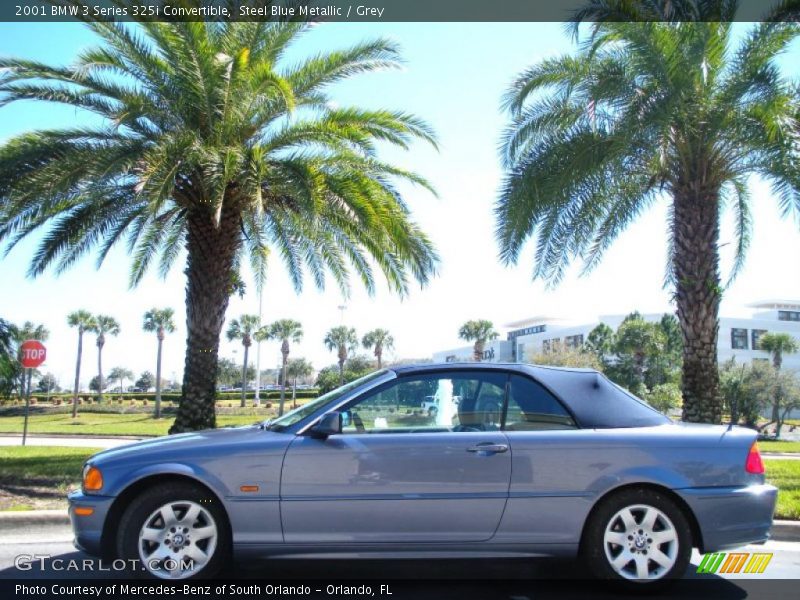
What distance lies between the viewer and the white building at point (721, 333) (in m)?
77.3

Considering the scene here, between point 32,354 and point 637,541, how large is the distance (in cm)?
1507

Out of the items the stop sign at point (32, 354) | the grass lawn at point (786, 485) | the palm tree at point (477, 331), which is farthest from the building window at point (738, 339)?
the stop sign at point (32, 354)

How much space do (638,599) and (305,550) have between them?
85.3 inches

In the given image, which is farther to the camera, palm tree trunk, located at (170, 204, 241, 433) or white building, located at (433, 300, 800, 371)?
white building, located at (433, 300, 800, 371)

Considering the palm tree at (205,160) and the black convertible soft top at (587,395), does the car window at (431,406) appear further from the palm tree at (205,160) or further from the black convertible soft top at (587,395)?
the palm tree at (205,160)

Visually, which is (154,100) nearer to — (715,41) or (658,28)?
(658,28)

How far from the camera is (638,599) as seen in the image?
457cm

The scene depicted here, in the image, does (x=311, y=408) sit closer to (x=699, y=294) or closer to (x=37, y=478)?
(x=37, y=478)

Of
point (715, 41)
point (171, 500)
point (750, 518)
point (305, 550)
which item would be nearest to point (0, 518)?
point (171, 500)

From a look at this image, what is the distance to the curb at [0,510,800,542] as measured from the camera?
660 centimetres

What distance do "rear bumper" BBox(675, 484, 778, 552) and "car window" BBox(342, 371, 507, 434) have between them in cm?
137

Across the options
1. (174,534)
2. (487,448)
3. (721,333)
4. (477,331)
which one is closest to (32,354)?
(174,534)

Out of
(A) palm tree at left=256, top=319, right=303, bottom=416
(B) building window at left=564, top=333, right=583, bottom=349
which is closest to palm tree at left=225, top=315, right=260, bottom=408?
(A) palm tree at left=256, top=319, right=303, bottom=416

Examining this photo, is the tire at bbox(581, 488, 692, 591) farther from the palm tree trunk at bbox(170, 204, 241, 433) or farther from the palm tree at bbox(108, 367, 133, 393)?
the palm tree at bbox(108, 367, 133, 393)
